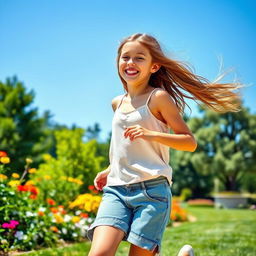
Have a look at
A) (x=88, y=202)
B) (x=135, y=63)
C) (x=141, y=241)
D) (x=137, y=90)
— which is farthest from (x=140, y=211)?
(x=88, y=202)

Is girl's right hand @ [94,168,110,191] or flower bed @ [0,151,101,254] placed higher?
girl's right hand @ [94,168,110,191]

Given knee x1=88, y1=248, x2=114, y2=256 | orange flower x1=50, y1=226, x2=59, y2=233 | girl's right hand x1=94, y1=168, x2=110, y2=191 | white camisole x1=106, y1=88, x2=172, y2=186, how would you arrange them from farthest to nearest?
orange flower x1=50, y1=226, x2=59, y2=233 → girl's right hand x1=94, y1=168, x2=110, y2=191 → white camisole x1=106, y1=88, x2=172, y2=186 → knee x1=88, y1=248, x2=114, y2=256

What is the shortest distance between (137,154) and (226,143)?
95.7 ft

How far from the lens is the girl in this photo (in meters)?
2.27

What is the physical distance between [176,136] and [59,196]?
5.52 meters

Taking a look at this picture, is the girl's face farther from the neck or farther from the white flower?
the white flower

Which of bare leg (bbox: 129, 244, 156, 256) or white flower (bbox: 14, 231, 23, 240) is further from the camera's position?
white flower (bbox: 14, 231, 23, 240)

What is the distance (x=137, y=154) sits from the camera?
2.42 m

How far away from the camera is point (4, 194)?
15.9ft

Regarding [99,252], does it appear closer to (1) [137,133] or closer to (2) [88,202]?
(1) [137,133]

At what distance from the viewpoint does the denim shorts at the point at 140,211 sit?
7.43 ft

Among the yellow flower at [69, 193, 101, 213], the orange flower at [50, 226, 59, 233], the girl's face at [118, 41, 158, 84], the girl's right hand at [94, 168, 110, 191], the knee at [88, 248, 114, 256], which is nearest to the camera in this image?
the knee at [88, 248, 114, 256]

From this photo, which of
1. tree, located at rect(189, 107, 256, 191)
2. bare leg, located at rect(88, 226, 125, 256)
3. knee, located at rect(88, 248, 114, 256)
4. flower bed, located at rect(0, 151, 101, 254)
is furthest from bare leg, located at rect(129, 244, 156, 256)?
tree, located at rect(189, 107, 256, 191)

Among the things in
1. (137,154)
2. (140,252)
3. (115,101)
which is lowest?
(140,252)
